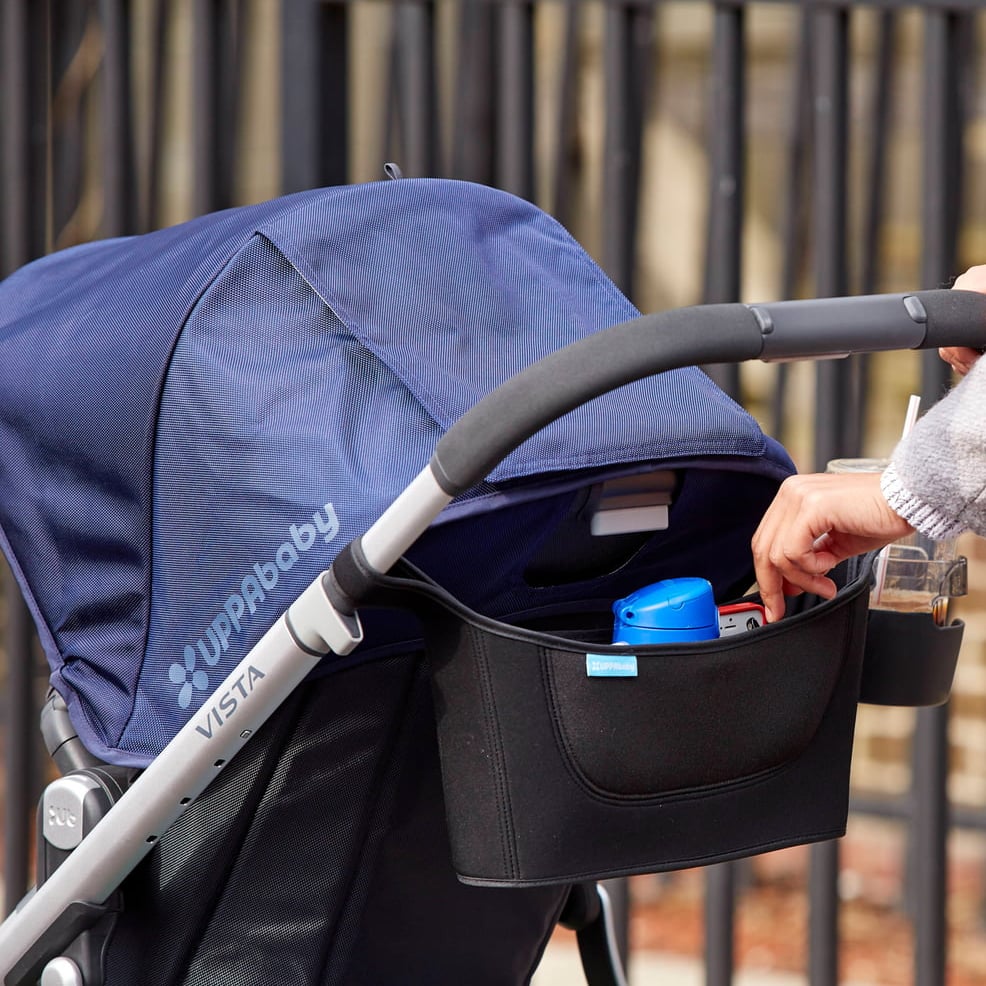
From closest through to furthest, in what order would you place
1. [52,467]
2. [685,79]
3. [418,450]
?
1. [418,450]
2. [52,467]
3. [685,79]

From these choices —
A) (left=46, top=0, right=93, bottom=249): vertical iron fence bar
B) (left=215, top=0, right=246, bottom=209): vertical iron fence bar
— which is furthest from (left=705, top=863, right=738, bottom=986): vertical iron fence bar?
(left=46, top=0, right=93, bottom=249): vertical iron fence bar

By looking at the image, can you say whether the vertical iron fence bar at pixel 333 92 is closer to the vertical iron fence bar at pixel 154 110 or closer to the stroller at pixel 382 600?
the vertical iron fence bar at pixel 154 110

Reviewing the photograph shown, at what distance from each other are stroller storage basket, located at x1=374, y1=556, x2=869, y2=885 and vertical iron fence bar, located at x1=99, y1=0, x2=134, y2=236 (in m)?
1.74

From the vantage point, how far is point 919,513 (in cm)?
125

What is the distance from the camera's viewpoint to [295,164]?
2.60 meters

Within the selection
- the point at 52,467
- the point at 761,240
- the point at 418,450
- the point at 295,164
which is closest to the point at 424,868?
the point at 418,450

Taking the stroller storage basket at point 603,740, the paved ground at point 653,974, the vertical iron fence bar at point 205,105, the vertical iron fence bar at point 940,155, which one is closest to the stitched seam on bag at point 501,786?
the stroller storage basket at point 603,740

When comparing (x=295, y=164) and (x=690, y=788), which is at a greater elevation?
(x=295, y=164)

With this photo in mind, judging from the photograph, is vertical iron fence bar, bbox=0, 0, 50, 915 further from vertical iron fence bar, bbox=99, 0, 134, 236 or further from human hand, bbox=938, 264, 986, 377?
human hand, bbox=938, 264, 986, 377

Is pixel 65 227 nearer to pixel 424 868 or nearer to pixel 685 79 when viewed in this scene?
pixel 685 79

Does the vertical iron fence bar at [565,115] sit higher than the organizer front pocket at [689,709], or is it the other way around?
the vertical iron fence bar at [565,115]

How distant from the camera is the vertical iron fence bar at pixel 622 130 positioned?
2.54 m

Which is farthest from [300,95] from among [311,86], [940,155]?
[940,155]

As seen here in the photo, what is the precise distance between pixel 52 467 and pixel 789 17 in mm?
2841
